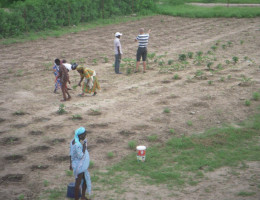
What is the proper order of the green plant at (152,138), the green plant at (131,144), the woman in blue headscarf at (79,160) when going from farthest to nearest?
the green plant at (152,138)
the green plant at (131,144)
the woman in blue headscarf at (79,160)

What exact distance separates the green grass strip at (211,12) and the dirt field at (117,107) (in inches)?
287

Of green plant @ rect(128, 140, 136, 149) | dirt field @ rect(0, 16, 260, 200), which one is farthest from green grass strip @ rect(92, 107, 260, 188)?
green plant @ rect(128, 140, 136, 149)

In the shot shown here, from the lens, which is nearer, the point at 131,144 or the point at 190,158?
the point at 190,158

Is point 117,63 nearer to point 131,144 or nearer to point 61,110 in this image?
point 61,110

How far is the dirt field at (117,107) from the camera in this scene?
700cm

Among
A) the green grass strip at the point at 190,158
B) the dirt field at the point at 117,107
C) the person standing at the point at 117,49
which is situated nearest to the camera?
the dirt field at the point at 117,107

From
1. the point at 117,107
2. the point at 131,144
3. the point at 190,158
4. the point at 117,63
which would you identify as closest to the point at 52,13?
the point at 117,63

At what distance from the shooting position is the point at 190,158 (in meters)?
7.85

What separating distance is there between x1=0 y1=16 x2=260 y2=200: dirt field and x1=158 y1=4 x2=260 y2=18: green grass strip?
730 centimetres

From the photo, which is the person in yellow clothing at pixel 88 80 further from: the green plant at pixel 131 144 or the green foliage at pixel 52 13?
the green foliage at pixel 52 13

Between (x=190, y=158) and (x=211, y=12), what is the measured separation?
22.0 meters

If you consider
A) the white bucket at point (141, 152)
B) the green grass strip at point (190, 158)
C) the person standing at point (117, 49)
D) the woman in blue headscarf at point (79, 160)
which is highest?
the person standing at point (117, 49)

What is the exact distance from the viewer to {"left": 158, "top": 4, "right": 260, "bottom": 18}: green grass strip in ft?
87.8

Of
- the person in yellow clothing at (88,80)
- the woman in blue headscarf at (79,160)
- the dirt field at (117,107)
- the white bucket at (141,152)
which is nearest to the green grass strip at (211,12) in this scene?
the dirt field at (117,107)
